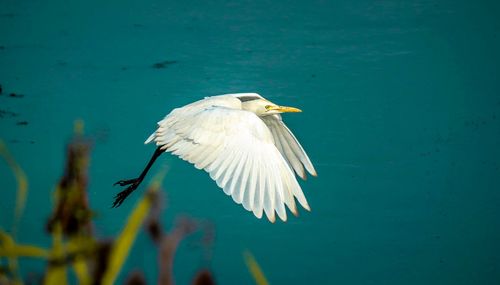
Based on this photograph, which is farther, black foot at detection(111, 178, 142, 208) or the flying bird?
black foot at detection(111, 178, 142, 208)

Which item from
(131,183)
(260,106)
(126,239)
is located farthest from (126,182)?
(126,239)

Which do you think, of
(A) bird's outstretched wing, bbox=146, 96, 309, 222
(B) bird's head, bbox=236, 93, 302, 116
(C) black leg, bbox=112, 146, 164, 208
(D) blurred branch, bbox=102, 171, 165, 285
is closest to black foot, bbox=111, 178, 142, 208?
(C) black leg, bbox=112, 146, 164, 208

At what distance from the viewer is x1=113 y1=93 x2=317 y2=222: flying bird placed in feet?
4.10

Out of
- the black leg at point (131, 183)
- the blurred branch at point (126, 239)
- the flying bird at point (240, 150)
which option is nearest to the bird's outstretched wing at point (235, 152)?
the flying bird at point (240, 150)

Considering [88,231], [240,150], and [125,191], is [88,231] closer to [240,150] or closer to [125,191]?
[240,150]

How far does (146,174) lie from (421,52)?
2.59ft

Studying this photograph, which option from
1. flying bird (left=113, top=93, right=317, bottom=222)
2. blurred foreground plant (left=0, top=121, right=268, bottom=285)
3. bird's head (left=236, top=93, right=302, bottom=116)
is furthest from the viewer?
bird's head (left=236, top=93, right=302, bottom=116)

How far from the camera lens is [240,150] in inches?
54.3

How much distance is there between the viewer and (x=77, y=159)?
366 mm

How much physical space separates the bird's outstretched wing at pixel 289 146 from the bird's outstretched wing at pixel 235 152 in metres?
0.19

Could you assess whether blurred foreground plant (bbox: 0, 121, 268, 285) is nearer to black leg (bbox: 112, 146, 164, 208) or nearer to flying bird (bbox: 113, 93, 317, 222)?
flying bird (bbox: 113, 93, 317, 222)

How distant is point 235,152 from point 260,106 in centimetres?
25

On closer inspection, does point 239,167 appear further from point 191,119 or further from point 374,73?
point 374,73

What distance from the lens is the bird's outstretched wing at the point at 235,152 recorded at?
4.12 feet
